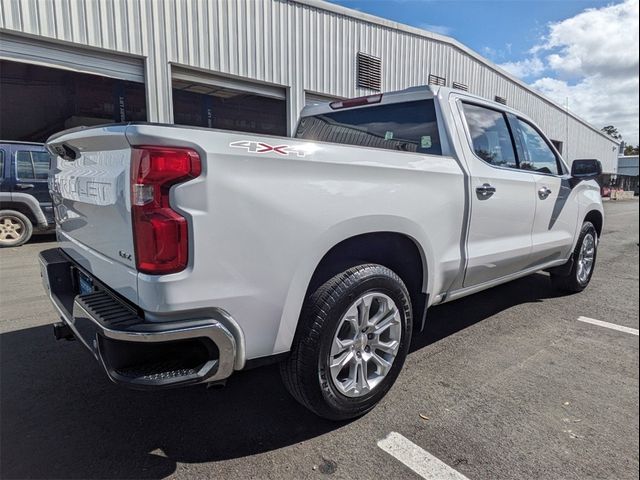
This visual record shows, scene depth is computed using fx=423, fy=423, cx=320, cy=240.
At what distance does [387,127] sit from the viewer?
3408 mm

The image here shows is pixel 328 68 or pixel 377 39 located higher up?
pixel 377 39

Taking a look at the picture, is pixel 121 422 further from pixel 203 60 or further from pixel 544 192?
pixel 203 60

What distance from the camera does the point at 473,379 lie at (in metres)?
2.94

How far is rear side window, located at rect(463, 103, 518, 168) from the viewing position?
326cm

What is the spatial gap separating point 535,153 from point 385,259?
2.39 metres

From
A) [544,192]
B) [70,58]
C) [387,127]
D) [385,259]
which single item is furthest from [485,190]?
[70,58]

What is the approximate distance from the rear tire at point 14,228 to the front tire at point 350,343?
7.71m

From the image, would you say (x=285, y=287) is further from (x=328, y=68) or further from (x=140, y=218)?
(x=328, y=68)

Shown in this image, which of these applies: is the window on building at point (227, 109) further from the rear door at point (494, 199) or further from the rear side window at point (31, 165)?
the rear door at point (494, 199)

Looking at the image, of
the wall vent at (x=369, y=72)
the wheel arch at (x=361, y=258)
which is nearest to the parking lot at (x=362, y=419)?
the wheel arch at (x=361, y=258)

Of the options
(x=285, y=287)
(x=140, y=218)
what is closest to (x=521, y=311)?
(x=285, y=287)

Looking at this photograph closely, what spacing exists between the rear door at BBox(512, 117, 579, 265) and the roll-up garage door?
25.8 ft

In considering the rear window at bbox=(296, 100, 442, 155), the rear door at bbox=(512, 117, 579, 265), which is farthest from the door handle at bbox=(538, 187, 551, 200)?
the rear window at bbox=(296, 100, 442, 155)

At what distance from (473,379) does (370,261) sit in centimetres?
120
